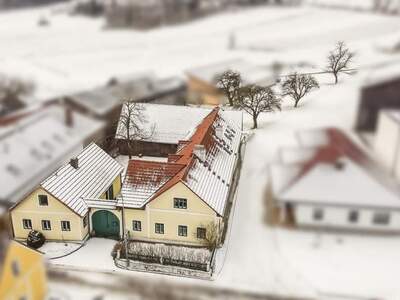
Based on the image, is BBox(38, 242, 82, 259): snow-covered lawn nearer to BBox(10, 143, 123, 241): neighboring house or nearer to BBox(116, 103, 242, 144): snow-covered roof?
BBox(10, 143, 123, 241): neighboring house

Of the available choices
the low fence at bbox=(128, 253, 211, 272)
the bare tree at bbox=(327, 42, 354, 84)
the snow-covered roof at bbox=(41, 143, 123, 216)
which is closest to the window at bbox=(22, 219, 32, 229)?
the snow-covered roof at bbox=(41, 143, 123, 216)

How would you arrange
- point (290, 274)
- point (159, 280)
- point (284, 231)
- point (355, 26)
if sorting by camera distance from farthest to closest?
point (355, 26) < point (159, 280) < point (290, 274) < point (284, 231)

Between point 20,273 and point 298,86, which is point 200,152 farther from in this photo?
point 20,273

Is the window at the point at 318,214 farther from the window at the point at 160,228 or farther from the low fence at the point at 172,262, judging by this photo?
the window at the point at 160,228

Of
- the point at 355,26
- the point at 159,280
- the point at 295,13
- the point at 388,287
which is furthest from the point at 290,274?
the point at 295,13

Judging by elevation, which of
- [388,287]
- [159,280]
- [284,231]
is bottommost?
[159,280]

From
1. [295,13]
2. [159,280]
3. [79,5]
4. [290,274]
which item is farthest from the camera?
[295,13]

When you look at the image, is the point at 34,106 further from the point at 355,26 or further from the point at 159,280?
the point at 355,26

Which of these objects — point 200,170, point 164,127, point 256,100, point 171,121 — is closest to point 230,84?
point 256,100
